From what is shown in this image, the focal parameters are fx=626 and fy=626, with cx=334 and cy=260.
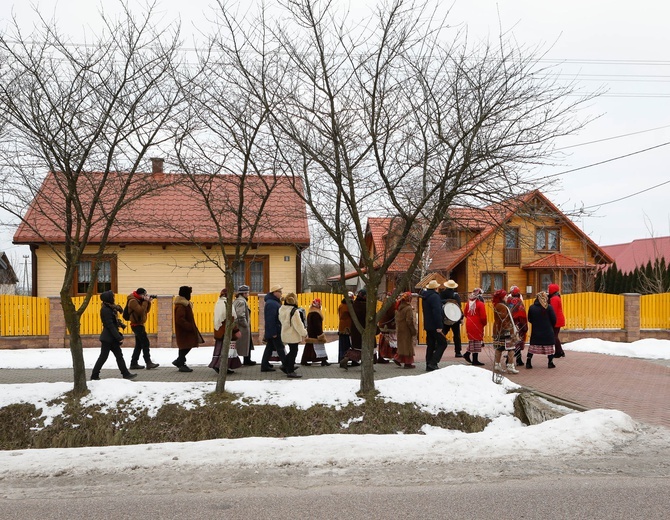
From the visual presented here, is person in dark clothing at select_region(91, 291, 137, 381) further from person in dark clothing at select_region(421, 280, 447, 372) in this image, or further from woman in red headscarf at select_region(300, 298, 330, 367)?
person in dark clothing at select_region(421, 280, 447, 372)

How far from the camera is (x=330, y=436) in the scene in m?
7.34

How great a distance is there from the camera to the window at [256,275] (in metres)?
19.6

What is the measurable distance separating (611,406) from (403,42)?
598 cm

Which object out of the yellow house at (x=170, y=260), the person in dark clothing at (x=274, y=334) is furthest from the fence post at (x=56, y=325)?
the person in dark clothing at (x=274, y=334)

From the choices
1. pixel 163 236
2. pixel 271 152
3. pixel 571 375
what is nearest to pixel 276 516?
pixel 271 152

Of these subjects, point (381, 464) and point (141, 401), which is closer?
point (381, 464)

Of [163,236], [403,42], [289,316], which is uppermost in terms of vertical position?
[403,42]

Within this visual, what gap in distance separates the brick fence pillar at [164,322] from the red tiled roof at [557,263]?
887 inches

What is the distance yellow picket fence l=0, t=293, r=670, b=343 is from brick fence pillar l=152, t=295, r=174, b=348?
34 centimetres

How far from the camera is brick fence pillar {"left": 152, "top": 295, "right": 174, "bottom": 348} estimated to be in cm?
1675

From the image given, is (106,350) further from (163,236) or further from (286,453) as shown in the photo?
(163,236)

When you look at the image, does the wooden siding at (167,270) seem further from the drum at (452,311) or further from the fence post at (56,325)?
the drum at (452,311)

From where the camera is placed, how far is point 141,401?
920 centimetres

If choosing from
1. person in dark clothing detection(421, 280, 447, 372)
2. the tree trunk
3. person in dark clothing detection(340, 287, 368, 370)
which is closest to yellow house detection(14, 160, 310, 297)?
person in dark clothing detection(340, 287, 368, 370)
